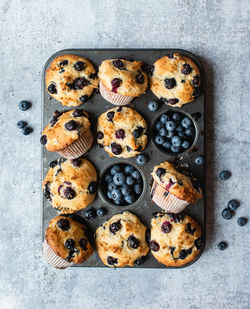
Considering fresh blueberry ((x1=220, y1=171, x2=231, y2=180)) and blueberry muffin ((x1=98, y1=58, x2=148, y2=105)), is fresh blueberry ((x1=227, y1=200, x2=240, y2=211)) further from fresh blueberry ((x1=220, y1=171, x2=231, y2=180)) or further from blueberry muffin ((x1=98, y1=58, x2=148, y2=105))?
blueberry muffin ((x1=98, y1=58, x2=148, y2=105))

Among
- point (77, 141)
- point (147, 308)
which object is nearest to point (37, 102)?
point (77, 141)

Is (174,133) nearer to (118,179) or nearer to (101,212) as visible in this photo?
(118,179)

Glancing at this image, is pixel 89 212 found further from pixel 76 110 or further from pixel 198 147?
pixel 198 147

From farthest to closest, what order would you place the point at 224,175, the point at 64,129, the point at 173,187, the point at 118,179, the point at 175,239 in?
the point at 224,175, the point at 118,179, the point at 175,239, the point at 64,129, the point at 173,187

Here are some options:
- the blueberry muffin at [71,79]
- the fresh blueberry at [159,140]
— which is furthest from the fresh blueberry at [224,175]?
the blueberry muffin at [71,79]

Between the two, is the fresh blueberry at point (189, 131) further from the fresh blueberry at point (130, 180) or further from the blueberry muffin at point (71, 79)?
the blueberry muffin at point (71, 79)

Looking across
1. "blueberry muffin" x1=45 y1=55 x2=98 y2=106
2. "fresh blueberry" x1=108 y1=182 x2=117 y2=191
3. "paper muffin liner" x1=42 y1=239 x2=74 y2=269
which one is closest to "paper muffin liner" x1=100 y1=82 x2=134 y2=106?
"blueberry muffin" x1=45 y1=55 x2=98 y2=106

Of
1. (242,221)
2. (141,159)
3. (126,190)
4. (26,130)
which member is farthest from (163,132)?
(26,130)
